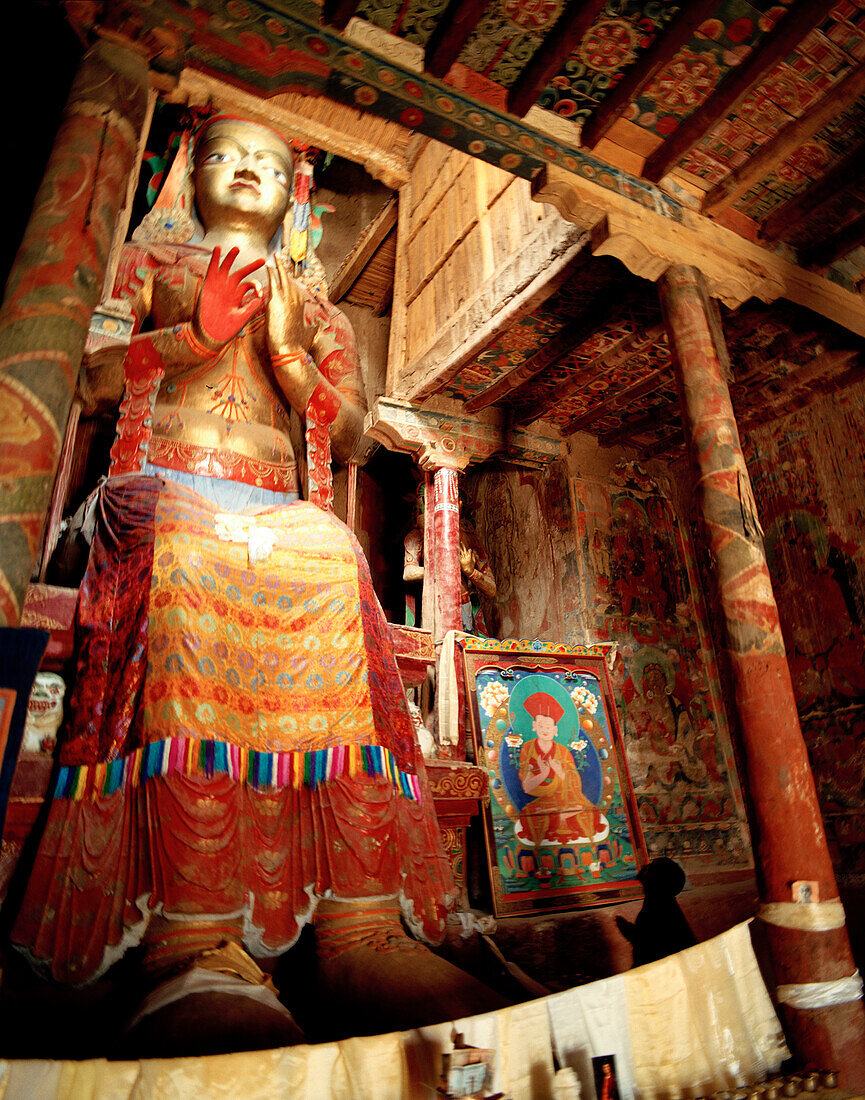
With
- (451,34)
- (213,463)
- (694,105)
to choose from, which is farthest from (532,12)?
(213,463)

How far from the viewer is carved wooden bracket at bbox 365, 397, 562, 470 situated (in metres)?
5.15

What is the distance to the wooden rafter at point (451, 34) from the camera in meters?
2.76

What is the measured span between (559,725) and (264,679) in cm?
246

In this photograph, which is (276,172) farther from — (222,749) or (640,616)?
(640,616)

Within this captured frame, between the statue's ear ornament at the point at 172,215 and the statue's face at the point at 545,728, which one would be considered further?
the statue's face at the point at 545,728

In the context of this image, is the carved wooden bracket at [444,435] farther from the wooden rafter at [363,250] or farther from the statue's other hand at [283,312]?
the wooden rafter at [363,250]

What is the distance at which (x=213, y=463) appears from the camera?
331 cm

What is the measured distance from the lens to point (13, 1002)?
1.80 m

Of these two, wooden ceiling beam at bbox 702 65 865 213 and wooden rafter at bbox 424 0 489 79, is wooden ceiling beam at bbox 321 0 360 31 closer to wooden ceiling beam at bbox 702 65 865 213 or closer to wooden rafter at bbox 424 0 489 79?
wooden rafter at bbox 424 0 489 79

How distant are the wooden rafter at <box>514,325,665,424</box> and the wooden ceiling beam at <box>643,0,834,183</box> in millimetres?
1129

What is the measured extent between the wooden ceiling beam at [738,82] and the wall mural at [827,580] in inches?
94.8

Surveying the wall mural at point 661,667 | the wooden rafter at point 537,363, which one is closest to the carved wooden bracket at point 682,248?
the wooden rafter at point 537,363

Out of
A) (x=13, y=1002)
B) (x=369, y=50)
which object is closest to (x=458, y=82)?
(x=369, y=50)

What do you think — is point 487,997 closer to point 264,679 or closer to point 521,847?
point 264,679
